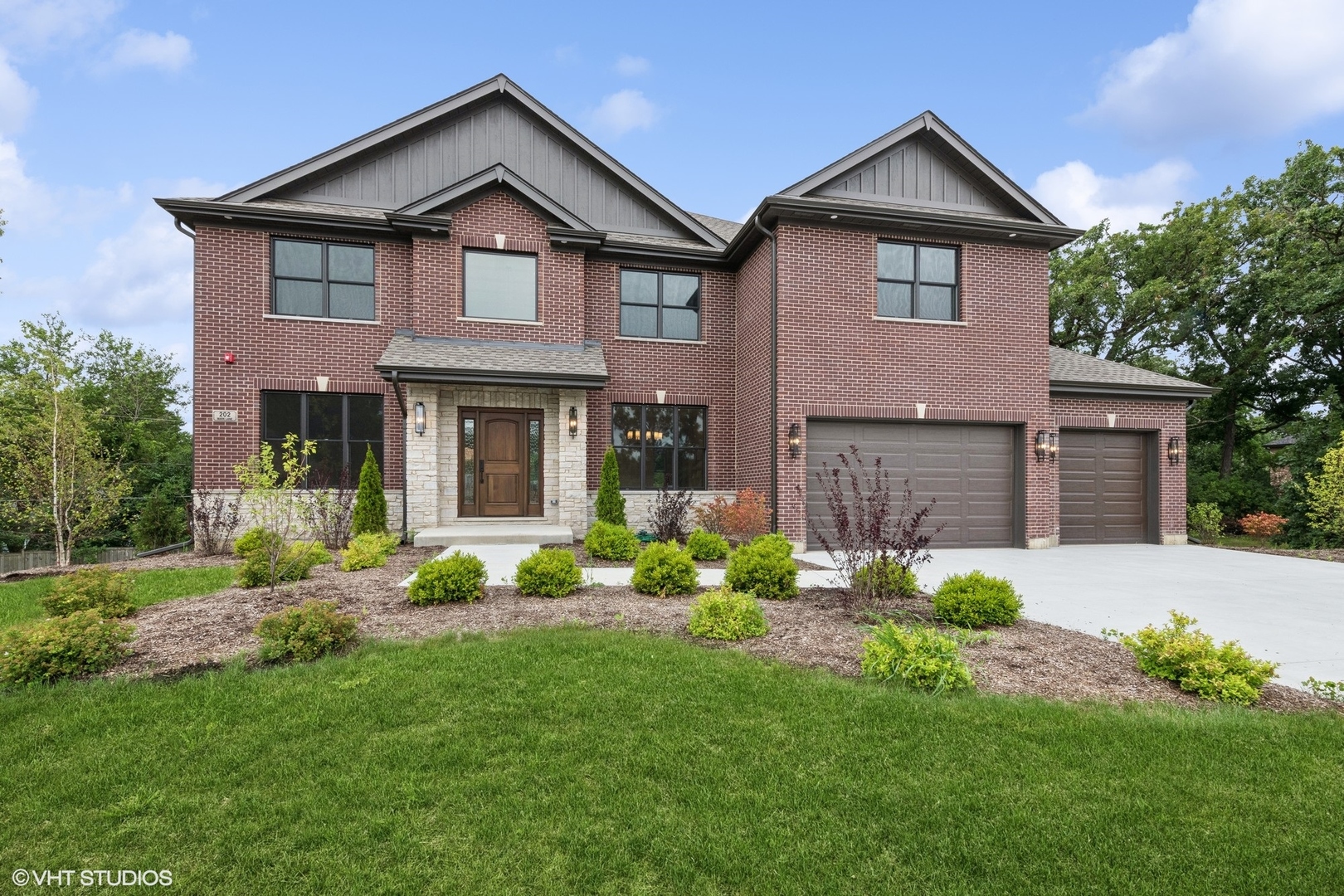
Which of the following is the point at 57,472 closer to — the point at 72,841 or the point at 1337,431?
the point at 72,841

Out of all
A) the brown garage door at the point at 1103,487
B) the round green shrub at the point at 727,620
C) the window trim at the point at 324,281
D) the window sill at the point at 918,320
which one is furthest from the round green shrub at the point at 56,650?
the brown garage door at the point at 1103,487

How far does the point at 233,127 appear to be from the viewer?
1529 centimetres

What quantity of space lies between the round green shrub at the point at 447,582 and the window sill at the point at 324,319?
744 centimetres

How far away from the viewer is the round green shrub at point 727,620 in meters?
5.11

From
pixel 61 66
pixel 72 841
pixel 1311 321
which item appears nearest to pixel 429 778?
pixel 72 841

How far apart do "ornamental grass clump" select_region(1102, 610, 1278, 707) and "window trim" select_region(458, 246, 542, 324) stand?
35.5 feet

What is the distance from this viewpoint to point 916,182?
12.0 metres

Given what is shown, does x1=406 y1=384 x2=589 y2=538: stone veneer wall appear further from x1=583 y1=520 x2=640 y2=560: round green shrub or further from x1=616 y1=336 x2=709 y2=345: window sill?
x1=583 y1=520 x2=640 y2=560: round green shrub

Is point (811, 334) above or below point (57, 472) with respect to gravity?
above

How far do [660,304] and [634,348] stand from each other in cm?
116

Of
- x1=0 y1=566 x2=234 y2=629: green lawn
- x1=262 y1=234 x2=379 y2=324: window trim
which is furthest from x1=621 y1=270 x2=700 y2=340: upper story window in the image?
x1=0 y1=566 x2=234 y2=629: green lawn

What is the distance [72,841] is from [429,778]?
1341mm

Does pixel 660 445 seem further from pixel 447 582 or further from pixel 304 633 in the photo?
pixel 304 633

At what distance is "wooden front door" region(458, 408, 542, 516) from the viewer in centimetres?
1179
